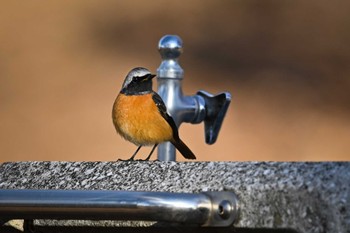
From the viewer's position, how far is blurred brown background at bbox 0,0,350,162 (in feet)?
20.5

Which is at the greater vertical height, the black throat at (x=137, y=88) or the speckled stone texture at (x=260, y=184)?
the black throat at (x=137, y=88)

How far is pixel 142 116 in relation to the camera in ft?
9.06

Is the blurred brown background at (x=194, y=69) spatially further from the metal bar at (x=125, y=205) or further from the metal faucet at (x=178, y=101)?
the metal bar at (x=125, y=205)

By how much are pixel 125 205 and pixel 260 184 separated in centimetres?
15

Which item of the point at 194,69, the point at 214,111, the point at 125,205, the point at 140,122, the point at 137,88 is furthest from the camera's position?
the point at 194,69

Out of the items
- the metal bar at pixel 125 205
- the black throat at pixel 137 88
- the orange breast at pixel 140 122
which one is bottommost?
the metal bar at pixel 125 205

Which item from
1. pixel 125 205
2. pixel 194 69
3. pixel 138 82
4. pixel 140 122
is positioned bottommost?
pixel 125 205

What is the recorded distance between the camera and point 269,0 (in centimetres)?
772

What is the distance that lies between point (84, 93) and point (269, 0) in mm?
1747

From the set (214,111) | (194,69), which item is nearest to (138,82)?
(214,111)

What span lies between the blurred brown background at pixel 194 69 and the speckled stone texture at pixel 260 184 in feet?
14.5

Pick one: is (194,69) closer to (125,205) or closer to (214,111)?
(214,111)

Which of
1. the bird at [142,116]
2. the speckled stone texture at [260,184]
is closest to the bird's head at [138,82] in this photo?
the bird at [142,116]

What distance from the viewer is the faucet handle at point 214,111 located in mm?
2904
